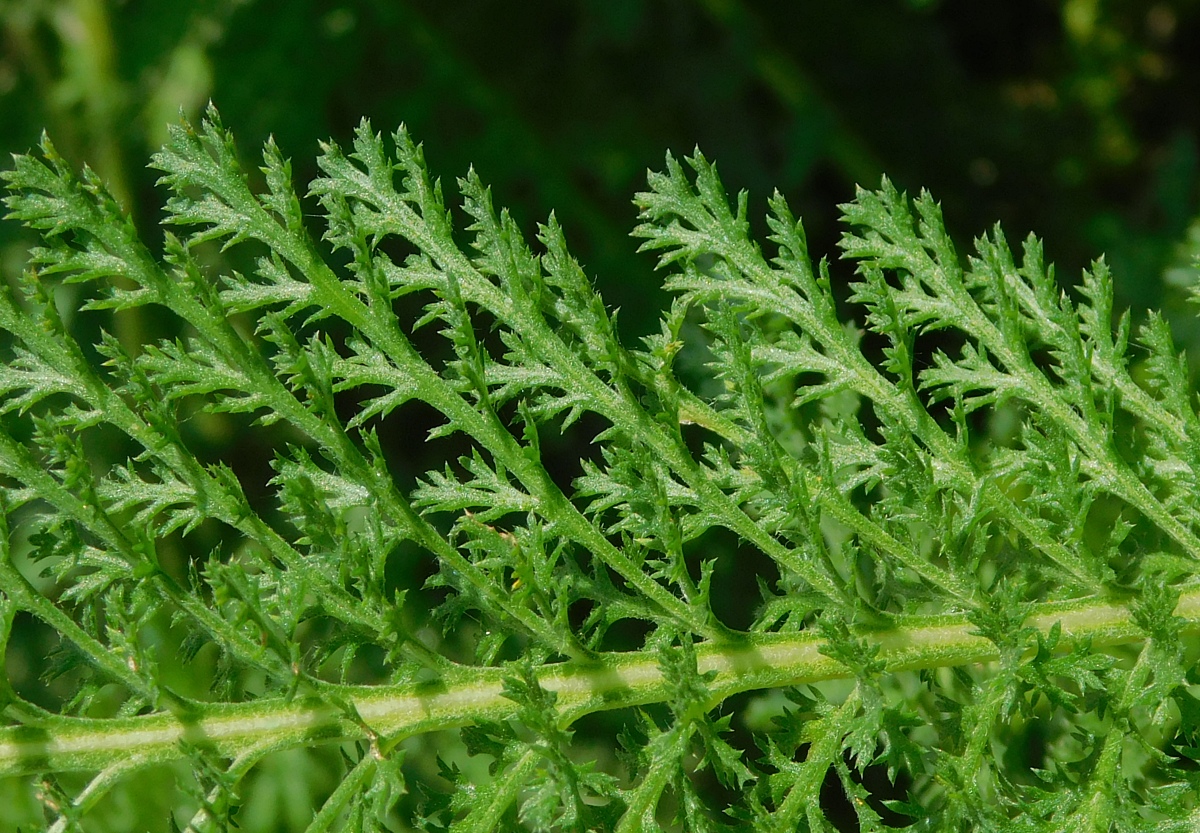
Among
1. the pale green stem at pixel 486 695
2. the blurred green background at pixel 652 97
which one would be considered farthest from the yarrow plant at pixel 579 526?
the blurred green background at pixel 652 97

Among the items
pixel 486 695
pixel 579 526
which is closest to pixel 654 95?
pixel 579 526

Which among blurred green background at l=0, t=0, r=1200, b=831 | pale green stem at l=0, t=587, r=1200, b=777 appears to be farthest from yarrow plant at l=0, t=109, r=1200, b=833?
blurred green background at l=0, t=0, r=1200, b=831

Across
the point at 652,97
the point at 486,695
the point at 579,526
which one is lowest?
the point at 486,695

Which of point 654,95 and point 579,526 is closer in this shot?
point 579,526

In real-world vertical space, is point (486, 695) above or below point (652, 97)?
below

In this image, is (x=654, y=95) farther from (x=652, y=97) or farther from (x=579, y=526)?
(x=579, y=526)

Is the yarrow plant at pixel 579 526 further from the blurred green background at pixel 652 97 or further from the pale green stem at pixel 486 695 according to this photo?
the blurred green background at pixel 652 97

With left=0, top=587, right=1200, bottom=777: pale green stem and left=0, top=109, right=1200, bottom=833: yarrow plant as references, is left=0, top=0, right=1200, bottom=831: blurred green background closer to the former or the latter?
left=0, top=109, right=1200, bottom=833: yarrow plant
